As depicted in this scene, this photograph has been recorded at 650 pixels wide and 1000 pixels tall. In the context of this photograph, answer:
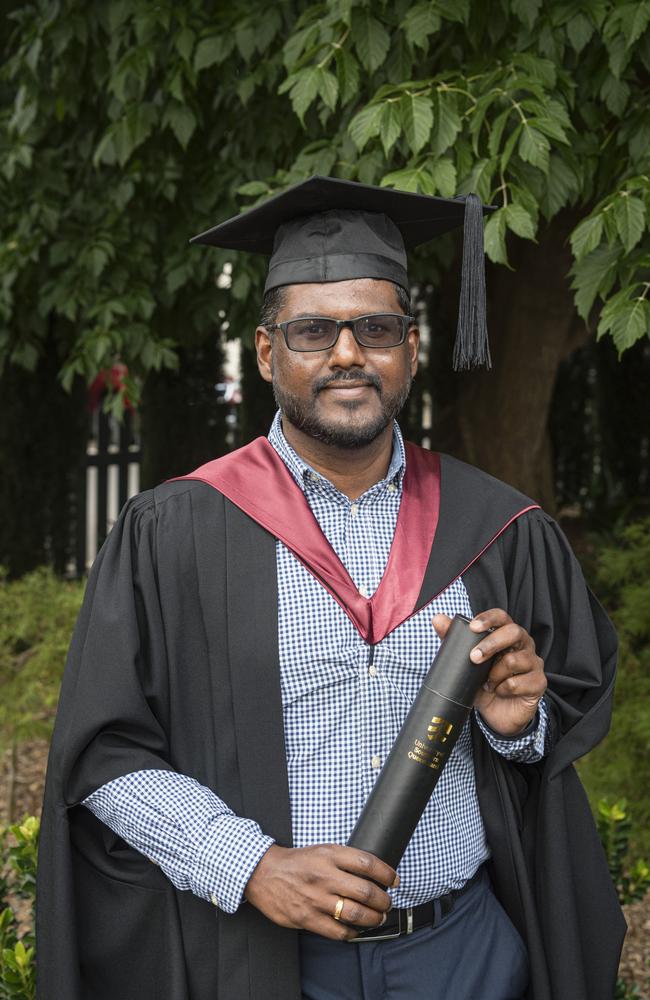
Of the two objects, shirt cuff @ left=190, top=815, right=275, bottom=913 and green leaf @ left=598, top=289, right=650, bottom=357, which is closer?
shirt cuff @ left=190, top=815, right=275, bottom=913

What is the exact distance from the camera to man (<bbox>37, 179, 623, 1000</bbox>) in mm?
1835

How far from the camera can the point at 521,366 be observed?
21.0 feet

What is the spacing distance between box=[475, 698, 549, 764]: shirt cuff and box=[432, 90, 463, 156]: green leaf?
1.55 m

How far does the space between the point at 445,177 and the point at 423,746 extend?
166 centimetres

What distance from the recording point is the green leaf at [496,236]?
2801 mm

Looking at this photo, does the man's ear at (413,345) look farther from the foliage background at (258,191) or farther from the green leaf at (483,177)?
the green leaf at (483,177)

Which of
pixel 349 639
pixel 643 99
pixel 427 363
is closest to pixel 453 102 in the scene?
pixel 643 99

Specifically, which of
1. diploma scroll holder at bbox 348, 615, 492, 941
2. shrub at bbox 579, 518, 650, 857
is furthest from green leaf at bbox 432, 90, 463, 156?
shrub at bbox 579, 518, 650, 857

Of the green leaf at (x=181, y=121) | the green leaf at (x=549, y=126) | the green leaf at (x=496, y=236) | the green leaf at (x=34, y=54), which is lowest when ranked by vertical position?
the green leaf at (x=496, y=236)

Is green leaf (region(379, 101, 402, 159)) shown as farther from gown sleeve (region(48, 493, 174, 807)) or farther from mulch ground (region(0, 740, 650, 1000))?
mulch ground (region(0, 740, 650, 1000))

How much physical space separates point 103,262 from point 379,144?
1.63 meters

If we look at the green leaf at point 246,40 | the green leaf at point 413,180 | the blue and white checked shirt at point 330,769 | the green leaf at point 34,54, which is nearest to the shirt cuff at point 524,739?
the blue and white checked shirt at point 330,769

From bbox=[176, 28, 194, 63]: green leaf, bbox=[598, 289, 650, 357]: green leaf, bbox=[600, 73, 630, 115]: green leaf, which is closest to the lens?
bbox=[598, 289, 650, 357]: green leaf

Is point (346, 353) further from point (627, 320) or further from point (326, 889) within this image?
point (627, 320)
